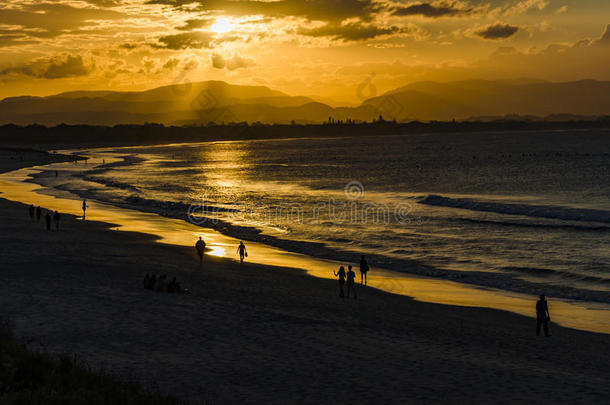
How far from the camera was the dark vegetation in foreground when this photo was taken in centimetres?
857

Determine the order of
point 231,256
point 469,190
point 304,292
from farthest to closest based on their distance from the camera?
point 469,190 → point 231,256 → point 304,292

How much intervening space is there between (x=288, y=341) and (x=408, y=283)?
11.2m

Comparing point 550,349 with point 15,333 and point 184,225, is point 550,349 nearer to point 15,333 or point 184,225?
point 15,333

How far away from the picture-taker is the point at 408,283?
81.7ft

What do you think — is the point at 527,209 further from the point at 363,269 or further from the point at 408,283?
the point at 363,269

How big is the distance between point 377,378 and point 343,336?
324cm

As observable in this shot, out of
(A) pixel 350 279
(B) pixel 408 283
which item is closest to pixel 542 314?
(A) pixel 350 279

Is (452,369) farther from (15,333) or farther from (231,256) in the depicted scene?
(231,256)

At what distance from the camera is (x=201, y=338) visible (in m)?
14.7

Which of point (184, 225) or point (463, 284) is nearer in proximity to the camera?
point (463, 284)

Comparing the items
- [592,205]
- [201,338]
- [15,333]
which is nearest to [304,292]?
[201,338]

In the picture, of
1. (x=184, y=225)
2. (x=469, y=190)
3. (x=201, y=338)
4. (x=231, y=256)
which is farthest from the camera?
(x=469, y=190)

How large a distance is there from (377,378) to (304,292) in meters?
9.36

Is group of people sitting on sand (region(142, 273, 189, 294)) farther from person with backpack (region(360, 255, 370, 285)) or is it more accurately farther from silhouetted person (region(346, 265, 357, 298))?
person with backpack (region(360, 255, 370, 285))
